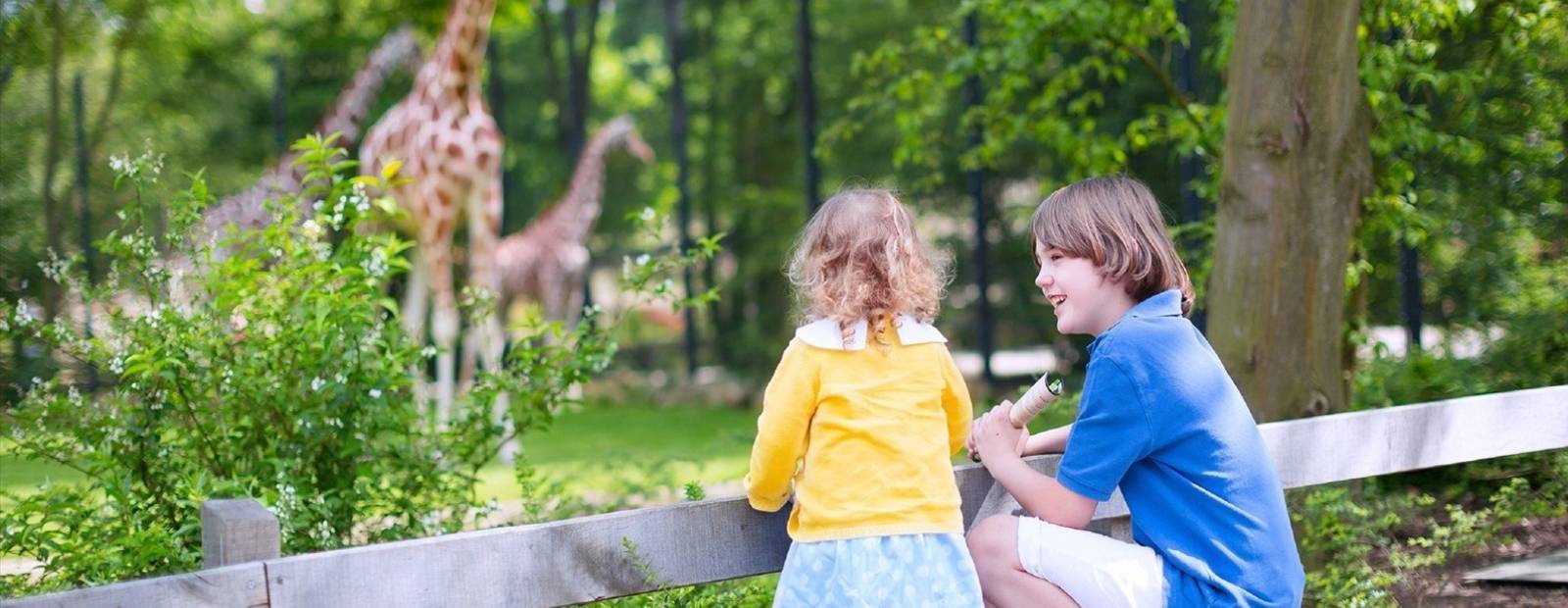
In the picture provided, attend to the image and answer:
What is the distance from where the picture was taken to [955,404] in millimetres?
2680

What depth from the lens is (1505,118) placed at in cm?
693

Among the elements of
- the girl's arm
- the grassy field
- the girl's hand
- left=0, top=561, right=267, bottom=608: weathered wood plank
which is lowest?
the grassy field

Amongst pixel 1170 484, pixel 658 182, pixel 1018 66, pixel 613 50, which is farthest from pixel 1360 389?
pixel 613 50

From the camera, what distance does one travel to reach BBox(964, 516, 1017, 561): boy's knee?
8.62ft

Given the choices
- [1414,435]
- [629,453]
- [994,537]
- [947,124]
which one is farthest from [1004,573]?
[947,124]

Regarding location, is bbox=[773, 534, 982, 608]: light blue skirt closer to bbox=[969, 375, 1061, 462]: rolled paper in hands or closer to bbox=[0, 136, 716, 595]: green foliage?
bbox=[969, 375, 1061, 462]: rolled paper in hands

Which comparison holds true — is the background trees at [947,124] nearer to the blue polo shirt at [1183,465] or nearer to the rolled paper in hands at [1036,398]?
the rolled paper in hands at [1036,398]

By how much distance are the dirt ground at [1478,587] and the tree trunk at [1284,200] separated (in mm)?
609

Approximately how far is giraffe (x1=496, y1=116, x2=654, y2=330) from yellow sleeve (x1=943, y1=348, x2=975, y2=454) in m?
13.5

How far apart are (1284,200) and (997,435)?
216 centimetres

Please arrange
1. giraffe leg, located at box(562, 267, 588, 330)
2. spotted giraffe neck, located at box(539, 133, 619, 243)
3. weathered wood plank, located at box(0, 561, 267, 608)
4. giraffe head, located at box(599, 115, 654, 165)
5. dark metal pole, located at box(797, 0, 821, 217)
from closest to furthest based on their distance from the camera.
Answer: weathered wood plank, located at box(0, 561, 267, 608), dark metal pole, located at box(797, 0, 821, 217), spotted giraffe neck, located at box(539, 133, 619, 243), giraffe head, located at box(599, 115, 654, 165), giraffe leg, located at box(562, 267, 588, 330)

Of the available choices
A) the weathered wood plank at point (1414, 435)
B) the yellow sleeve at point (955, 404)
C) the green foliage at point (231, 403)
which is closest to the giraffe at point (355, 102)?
the green foliage at point (231, 403)

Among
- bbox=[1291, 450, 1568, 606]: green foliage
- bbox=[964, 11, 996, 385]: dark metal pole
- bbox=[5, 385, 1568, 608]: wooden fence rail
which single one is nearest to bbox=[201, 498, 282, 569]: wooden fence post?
bbox=[5, 385, 1568, 608]: wooden fence rail

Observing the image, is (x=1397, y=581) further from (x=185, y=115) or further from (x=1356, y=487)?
(x=185, y=115)
